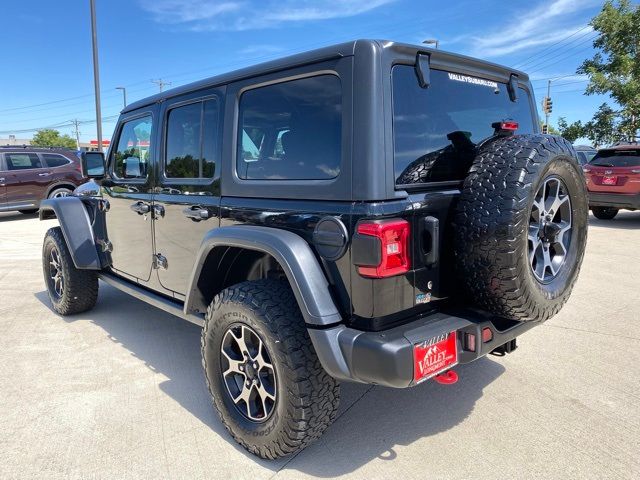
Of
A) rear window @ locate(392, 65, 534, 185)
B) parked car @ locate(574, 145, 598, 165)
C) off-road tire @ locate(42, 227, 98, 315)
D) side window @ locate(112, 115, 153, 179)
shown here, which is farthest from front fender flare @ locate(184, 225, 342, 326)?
parked car @ locate(574, 145, 598, 165)

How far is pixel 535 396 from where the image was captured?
302 cm

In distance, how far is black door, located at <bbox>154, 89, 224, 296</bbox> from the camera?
A: 2.88 meters

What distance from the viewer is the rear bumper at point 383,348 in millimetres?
1965

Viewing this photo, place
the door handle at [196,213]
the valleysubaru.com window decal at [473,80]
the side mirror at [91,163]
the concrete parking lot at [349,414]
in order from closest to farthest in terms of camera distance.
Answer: the concrete parking lot at [349,414], the valleysubaru.com window decal at [473,80], the door handle at [196,213], the side mirror at [91,163]

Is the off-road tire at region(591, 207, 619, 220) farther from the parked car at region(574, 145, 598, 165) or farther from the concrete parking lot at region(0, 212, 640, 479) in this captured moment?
the concrete parking lot at region(0, 212, 640, 479)

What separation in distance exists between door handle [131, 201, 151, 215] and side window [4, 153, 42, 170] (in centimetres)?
1109

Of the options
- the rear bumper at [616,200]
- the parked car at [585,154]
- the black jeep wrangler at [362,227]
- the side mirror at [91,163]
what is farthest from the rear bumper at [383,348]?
the parked car at [585,154]

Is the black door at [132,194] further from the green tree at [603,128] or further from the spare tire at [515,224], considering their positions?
the green tree at [603,128]

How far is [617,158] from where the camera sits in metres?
9.53

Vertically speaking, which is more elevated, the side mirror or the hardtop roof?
the hardtop roof

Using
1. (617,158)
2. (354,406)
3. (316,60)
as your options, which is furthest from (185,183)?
(617,158)

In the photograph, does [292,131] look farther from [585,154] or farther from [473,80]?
[585,154]

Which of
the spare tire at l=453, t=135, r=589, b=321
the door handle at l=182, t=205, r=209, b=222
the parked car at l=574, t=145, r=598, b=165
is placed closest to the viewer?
the spare tire at l=453, t=135, r=589, b=321

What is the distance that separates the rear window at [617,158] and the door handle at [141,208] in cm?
931
